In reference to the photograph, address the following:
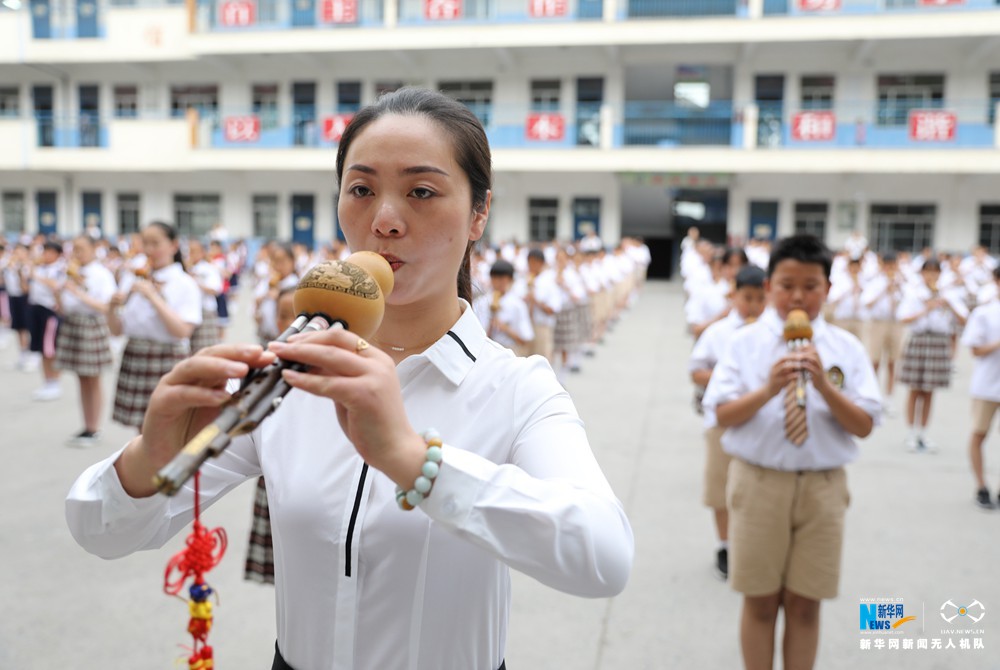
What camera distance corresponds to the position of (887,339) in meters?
8.05

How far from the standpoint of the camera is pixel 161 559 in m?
4.00

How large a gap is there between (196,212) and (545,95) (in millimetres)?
10459

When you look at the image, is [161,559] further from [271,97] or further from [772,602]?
[271,97]

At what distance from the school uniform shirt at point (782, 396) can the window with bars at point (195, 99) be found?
72.1ft

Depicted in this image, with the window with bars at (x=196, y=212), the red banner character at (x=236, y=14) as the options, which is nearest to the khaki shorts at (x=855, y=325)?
the red banner character at (x=236, y=14)

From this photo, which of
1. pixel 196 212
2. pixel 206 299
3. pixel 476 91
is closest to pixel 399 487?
pixel 206 299

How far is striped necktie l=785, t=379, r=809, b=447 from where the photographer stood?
268cm

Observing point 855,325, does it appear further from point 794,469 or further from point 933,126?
point 933,126

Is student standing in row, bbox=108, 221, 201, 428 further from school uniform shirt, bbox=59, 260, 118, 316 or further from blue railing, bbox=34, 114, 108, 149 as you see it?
blue railing, bbox=34, 114, 108, 149

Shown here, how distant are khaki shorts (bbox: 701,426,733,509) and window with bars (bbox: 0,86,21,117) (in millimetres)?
25378

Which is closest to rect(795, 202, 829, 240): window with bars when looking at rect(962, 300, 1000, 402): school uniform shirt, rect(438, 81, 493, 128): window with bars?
rect(438, 81, 493, 128): window with bars

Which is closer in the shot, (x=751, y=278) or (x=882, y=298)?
(x=751, y=278)

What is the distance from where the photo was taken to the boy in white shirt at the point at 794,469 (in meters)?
2.66

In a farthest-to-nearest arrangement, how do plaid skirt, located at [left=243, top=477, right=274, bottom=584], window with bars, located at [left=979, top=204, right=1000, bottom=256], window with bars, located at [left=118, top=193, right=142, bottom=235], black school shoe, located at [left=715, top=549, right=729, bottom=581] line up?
window with bars, located at [left=118, top=193, right=142, bottom=235]
window with bars, located at [left=979, top=204, right=1000, bottom=256]
black school shoe, located at [left=715, top=549, right=729, bottom=581]
plaid skirt, located at [left=243, top=477, right=274, bottom=584]
